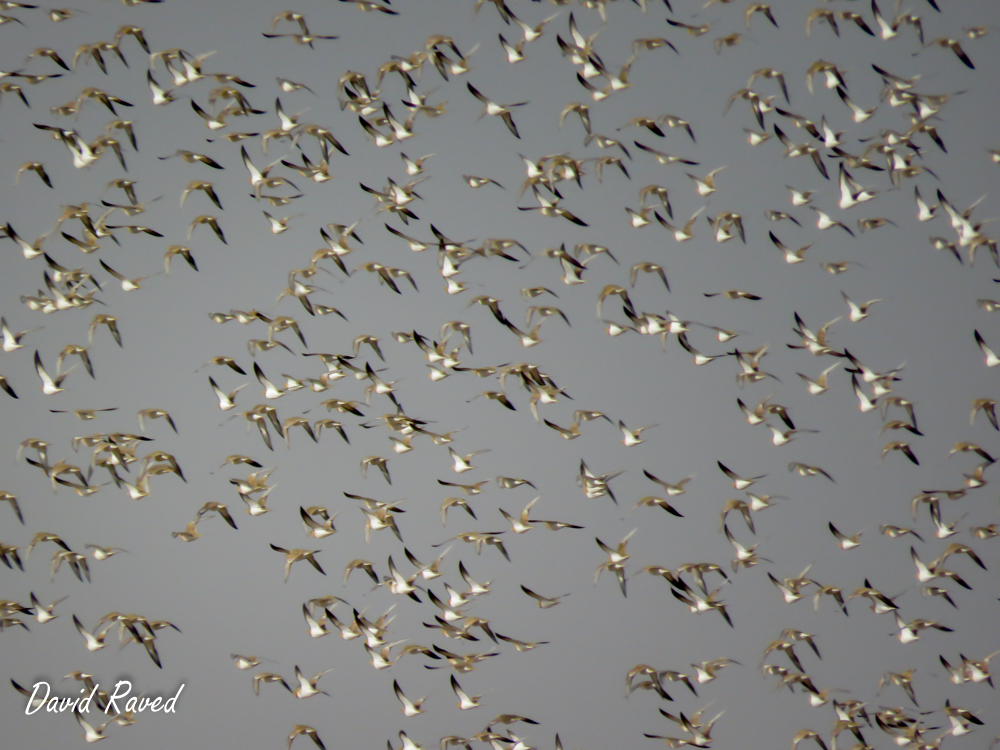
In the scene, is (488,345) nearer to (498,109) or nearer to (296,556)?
(498,109)

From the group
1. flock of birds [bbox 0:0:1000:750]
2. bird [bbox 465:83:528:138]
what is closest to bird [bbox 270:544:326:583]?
flock of birds [bbox 0:0:1000:750]

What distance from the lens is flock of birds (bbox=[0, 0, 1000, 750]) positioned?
5594 millimetres

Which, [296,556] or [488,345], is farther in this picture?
[488,345]

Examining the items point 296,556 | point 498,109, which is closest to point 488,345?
point 498,109

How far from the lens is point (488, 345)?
5.78 meters

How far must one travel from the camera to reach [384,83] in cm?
563

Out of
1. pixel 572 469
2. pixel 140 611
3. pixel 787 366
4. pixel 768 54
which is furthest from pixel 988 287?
pixel 140 611

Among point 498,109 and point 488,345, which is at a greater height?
point 498,109

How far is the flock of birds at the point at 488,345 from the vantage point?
5594 mm

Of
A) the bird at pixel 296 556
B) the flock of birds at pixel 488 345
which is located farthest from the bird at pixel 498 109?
the bird at pixel 296 556


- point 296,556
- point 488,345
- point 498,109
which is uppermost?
point 498,109

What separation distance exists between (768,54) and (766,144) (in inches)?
19.2

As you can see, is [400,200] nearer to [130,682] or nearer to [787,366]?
[787,366]

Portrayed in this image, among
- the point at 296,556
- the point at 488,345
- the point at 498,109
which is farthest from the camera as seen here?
the point at 488,345
